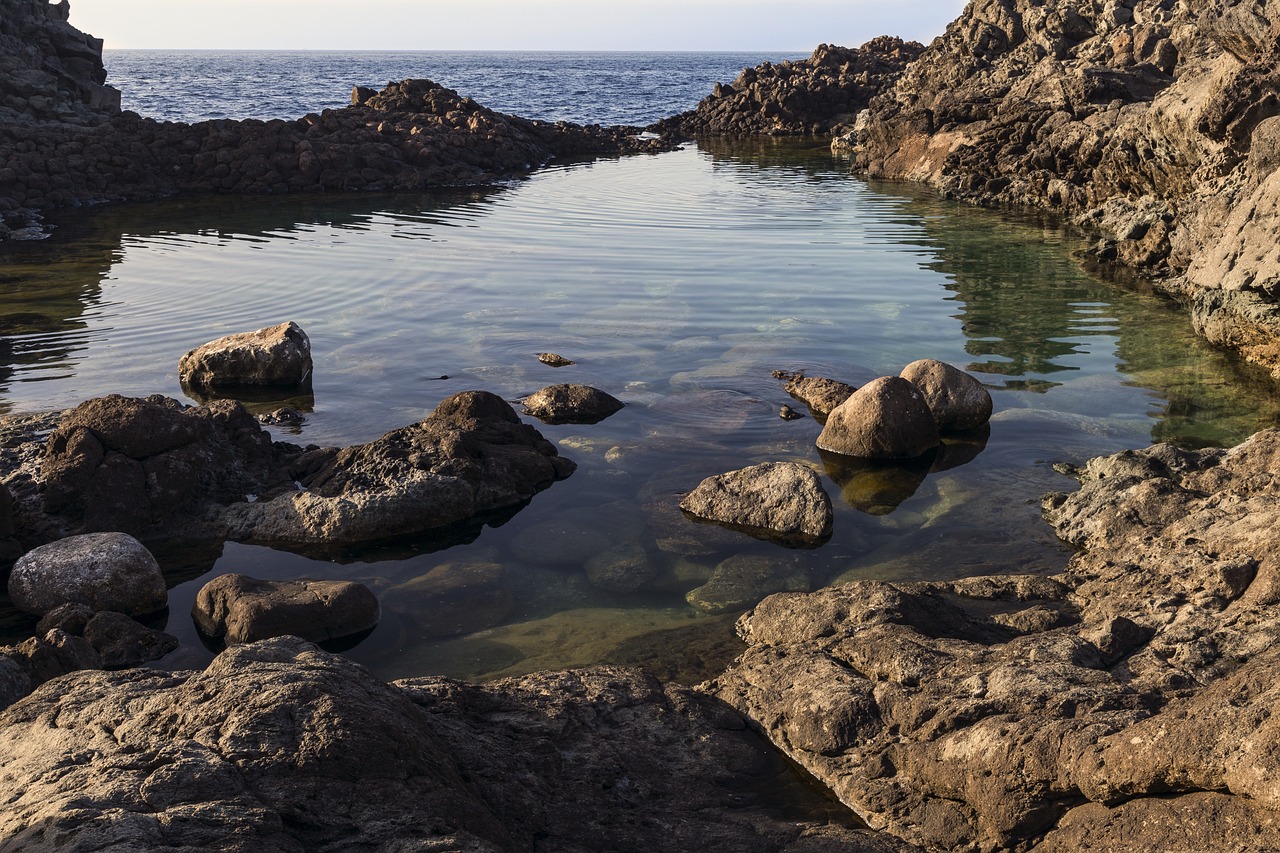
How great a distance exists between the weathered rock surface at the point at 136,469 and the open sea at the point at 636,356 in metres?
0.71

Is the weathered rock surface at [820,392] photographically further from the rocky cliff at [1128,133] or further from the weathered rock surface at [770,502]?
the rocky cliff at [1128,133]

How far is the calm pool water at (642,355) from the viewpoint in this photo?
28.2 ft

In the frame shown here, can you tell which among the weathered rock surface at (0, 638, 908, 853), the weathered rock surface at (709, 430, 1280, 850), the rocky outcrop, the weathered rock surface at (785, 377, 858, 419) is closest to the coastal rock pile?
the rocky outcrop

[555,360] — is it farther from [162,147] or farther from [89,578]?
[162,147]

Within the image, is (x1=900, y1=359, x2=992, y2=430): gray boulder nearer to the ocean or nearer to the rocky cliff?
the rocky cliff

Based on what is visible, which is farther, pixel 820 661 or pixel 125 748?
pixel 820 661

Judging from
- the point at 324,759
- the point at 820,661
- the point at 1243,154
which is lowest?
the point at 820,661

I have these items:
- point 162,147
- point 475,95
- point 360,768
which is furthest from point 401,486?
point 475,95

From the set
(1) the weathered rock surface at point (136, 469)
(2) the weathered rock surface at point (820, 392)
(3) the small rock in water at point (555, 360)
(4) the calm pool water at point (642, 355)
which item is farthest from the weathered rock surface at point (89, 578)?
(2) the weathered rock surface at point (820, 392)

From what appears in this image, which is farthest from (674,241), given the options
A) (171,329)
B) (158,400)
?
(158,400)

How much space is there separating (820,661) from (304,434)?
7445 mm

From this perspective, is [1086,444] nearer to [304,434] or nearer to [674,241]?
[304,434]

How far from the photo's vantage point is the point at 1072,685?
528 centimetres

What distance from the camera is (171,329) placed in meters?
16.1
